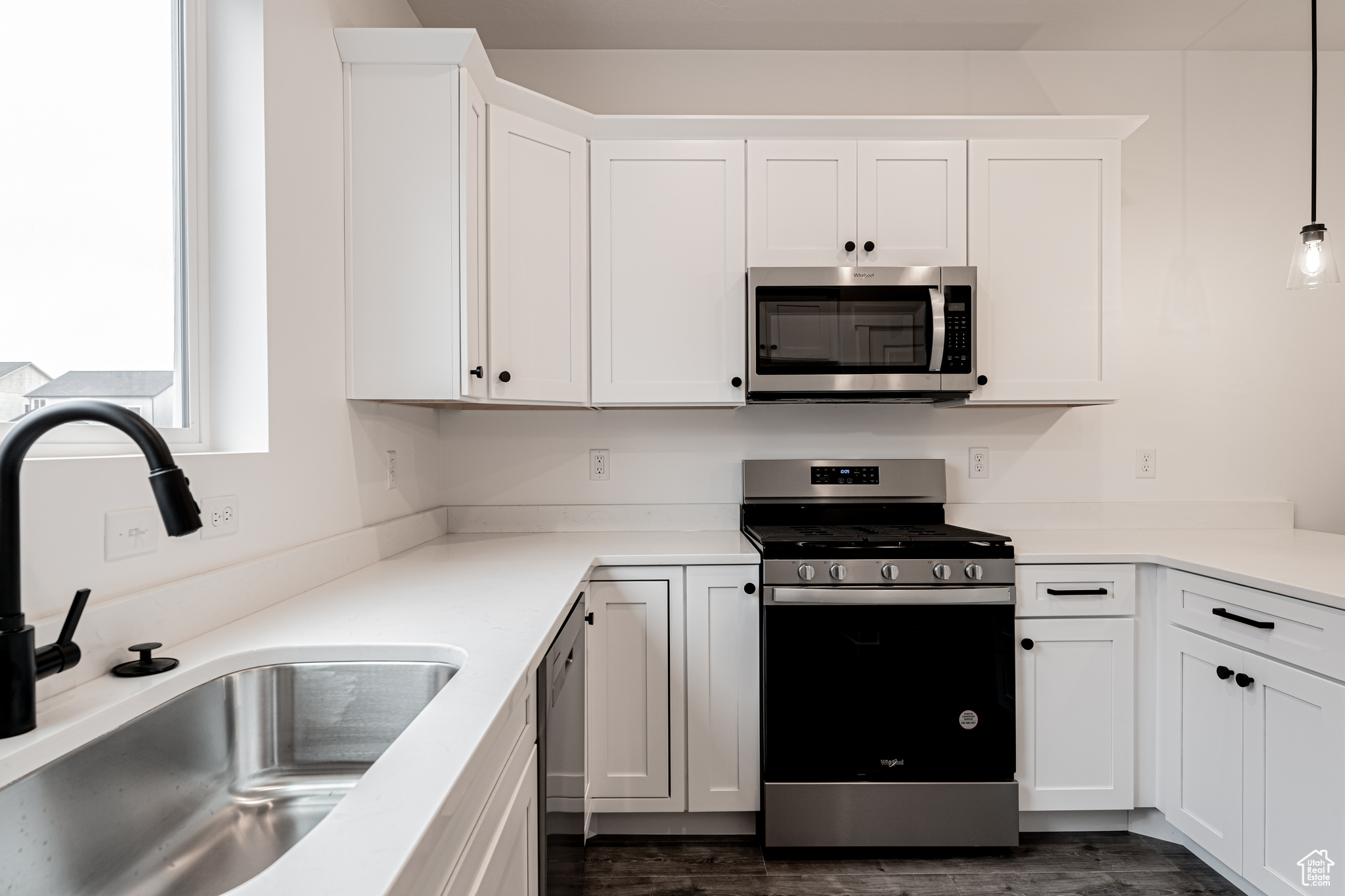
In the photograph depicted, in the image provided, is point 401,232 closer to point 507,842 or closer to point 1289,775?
point 507,842

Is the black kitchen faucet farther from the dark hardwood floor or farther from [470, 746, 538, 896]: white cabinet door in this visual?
the dark hardwood floor

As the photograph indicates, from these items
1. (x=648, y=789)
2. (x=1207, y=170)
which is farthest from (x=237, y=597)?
(x=1207, y=170)

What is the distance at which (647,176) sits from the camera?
2.18 meters

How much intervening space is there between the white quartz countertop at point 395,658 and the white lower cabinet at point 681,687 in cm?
8

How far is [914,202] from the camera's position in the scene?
2.20 meters

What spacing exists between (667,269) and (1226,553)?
6.26 ft

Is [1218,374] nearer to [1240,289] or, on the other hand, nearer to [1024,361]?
[1240,289]

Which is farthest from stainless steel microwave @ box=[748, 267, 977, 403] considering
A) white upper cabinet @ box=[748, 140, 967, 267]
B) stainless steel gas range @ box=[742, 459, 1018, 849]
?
stainless steel gas range @ box=[742, 459, 1018, 849]

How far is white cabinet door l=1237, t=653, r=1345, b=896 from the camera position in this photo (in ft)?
4.83

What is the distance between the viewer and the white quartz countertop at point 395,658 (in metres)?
0.54

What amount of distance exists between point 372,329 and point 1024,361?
2.03m

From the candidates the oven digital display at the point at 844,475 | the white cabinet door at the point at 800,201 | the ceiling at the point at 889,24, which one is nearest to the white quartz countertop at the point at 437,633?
the oven digital display at the point at 844,475

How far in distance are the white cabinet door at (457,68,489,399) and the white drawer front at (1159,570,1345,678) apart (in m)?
2.06

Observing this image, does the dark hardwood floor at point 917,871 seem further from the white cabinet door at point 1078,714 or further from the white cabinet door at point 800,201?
the white cabinet door at point 800,201
